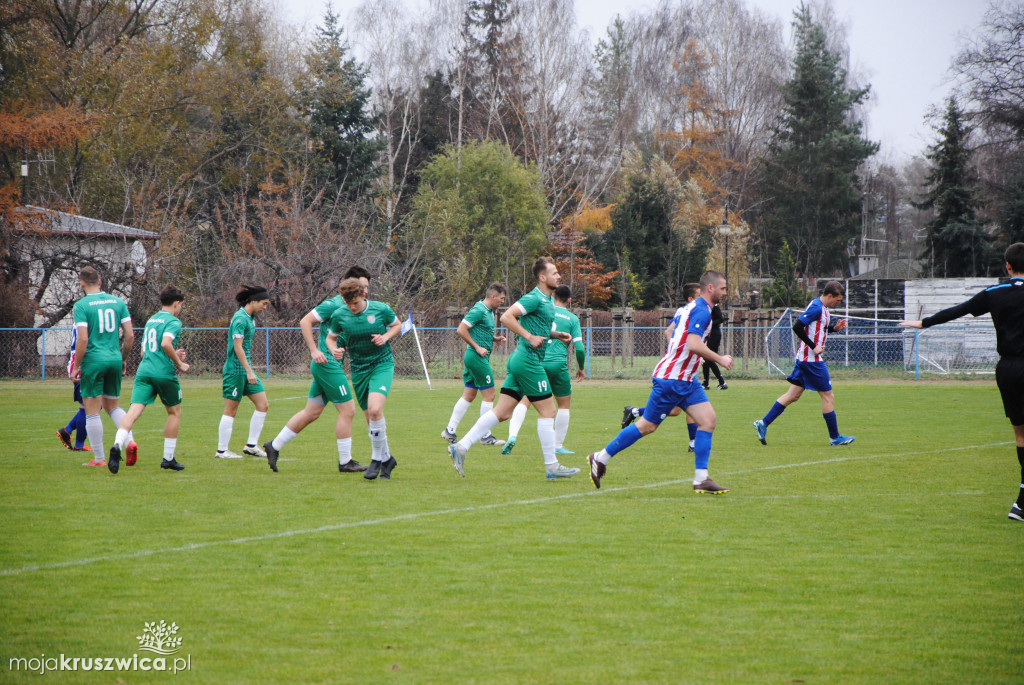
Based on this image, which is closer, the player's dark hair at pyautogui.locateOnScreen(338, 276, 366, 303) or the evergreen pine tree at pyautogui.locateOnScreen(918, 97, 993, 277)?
the player's dark hair at pyautogui.locateOnScreen(338, 276, 366, 303)

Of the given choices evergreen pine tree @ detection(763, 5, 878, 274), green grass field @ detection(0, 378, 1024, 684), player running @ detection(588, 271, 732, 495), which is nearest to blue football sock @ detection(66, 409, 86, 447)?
green grass field @ detection(0, 378, 1024, 684)

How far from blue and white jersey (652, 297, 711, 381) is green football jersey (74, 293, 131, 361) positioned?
18.6ft

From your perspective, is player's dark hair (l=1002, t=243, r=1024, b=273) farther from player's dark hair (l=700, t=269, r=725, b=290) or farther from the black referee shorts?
player's dark hair (l=700, t=269, r=725, b=290)

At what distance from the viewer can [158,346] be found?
32.0 feet

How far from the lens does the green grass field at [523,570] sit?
13.8ft

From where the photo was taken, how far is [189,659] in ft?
13.7

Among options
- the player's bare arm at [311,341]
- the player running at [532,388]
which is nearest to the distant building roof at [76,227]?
the player's bare arm at [311,341]

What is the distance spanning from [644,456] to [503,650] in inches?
284

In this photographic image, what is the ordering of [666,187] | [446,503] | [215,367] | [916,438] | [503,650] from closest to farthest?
1. [503,650]
2. [446,503]
3. [916,438]
4. [215,367]
5. [666,187]

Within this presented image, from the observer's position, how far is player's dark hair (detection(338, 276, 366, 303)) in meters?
8.85

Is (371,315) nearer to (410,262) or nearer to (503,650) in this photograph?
(503,650)

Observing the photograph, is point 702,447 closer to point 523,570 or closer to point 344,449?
point 523,570

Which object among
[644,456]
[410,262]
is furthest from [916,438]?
[410,262]

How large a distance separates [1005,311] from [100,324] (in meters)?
8.56
